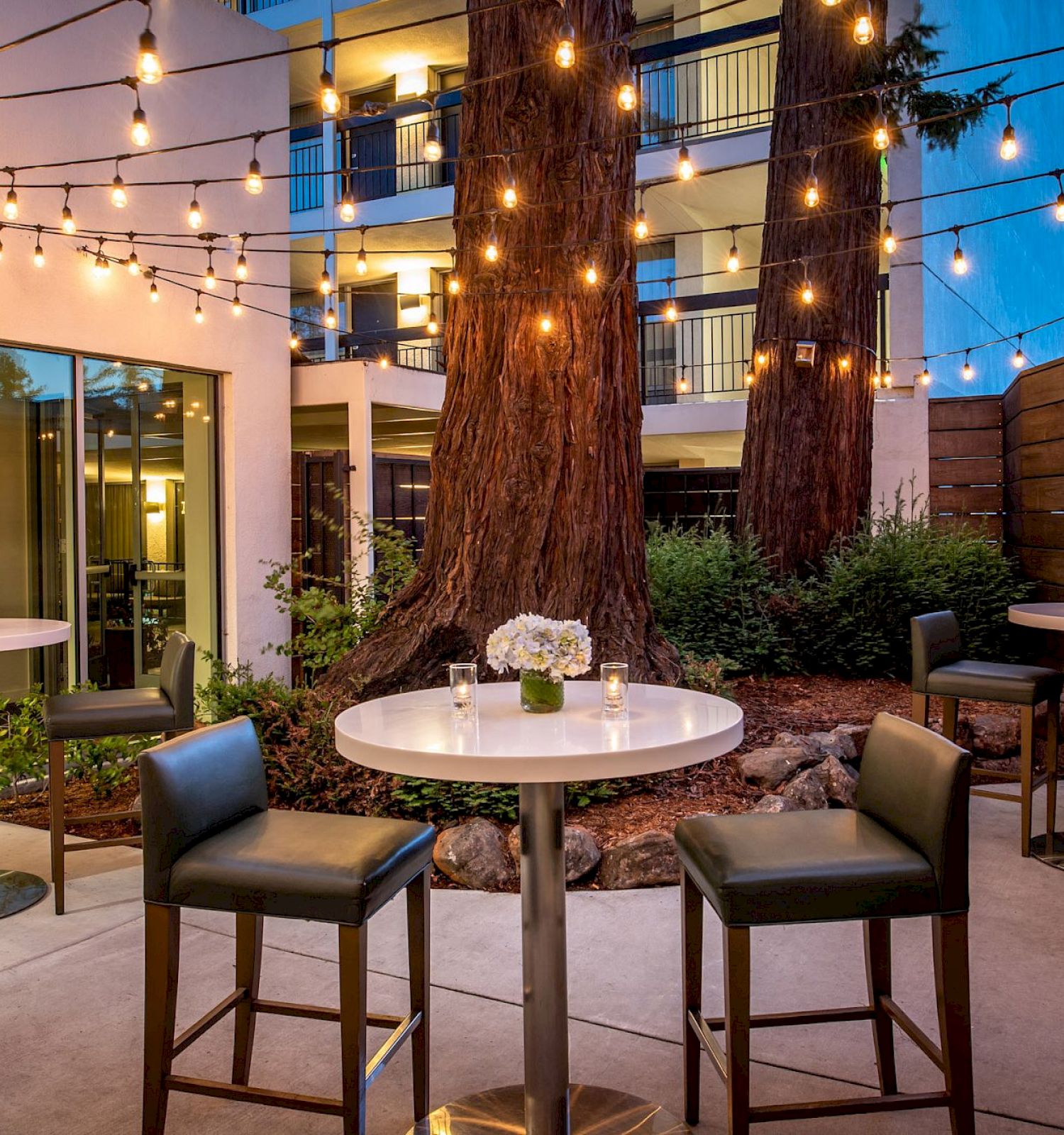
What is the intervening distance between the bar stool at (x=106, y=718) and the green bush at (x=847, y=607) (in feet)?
12.7

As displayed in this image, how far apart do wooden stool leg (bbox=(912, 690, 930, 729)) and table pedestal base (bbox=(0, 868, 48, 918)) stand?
12.3 ft

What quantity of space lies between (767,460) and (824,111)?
2.77 m

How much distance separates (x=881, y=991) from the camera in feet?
8.22

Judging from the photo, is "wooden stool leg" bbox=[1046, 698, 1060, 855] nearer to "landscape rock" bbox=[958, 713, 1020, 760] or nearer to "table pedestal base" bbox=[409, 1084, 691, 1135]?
"landscape rock" bbox=[958, 713, 1020, 760]

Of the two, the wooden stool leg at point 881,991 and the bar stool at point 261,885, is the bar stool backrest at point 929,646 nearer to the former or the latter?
the wooden stool leg at point 881,991

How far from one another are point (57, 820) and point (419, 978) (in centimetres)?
202

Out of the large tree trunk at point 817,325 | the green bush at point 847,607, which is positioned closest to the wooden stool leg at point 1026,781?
the green bush at point 847,607

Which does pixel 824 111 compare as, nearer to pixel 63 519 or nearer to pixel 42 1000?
pixel 63 519

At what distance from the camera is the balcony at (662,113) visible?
13.2 meters

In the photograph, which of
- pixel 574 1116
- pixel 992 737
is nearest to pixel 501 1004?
pixel 574 1116

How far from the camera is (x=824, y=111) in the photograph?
8.17 m

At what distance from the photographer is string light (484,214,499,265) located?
5152mm

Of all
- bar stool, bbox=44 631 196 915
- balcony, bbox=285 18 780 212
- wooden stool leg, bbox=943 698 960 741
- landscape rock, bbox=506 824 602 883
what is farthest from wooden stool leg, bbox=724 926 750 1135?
balcony, bbox=285 18 780 212

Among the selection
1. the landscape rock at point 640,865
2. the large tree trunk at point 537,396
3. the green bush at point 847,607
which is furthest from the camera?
the green bush at point 847,607
